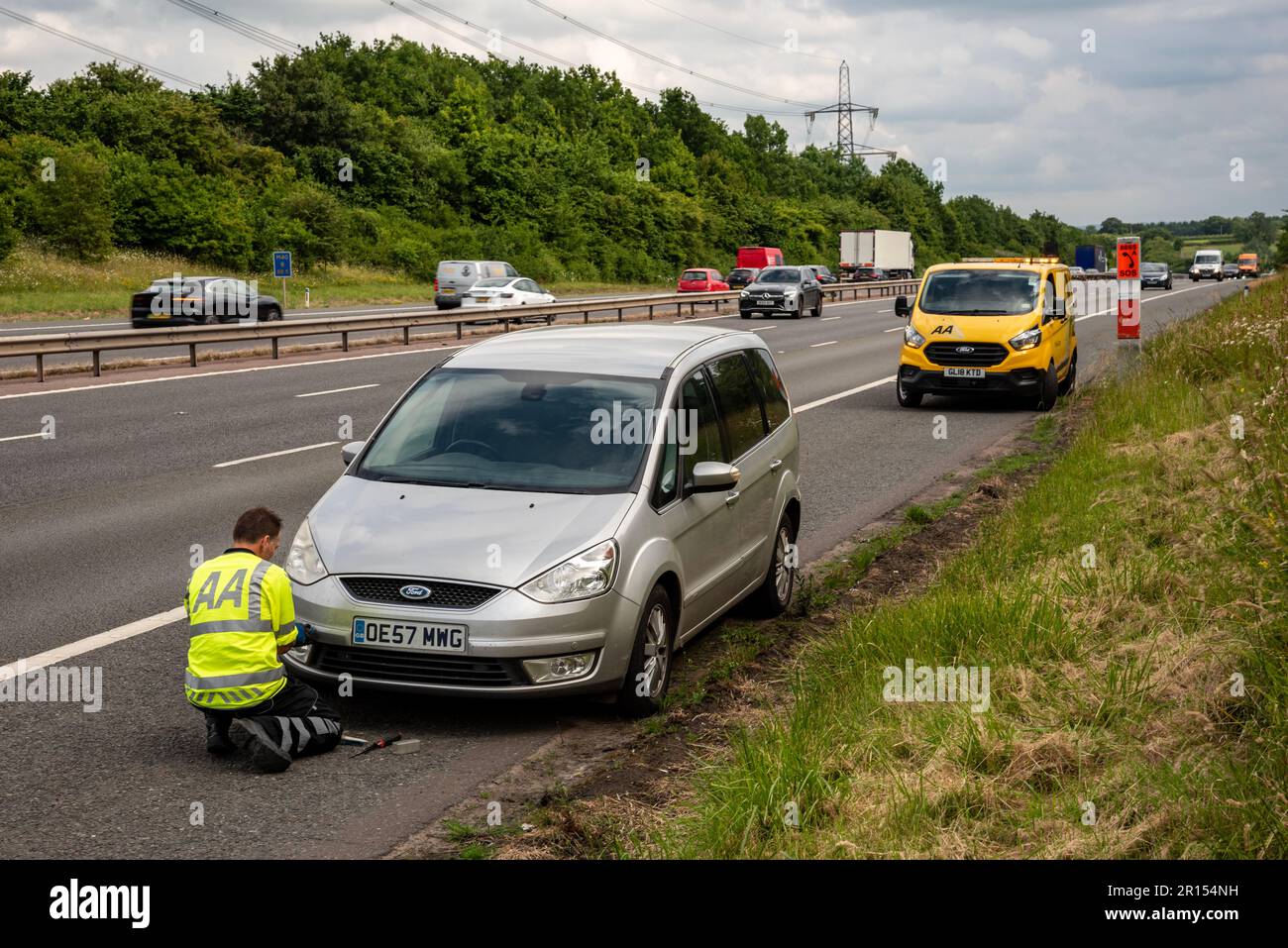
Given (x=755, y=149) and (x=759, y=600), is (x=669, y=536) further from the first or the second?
(x=755, y=149)

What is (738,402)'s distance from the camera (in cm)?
841

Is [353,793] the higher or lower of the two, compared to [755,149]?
lower

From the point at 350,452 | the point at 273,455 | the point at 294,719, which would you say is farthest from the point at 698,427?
the point at 273,455

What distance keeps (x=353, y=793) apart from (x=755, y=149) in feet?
383

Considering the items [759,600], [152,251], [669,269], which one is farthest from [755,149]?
[759,600]

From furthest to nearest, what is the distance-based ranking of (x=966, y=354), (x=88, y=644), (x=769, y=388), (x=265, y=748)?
(x=966, y=354) < (x=769, y=388) < (x=88, y=644) < (x=265, y=748)

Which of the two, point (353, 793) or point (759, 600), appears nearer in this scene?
point (353, 793)

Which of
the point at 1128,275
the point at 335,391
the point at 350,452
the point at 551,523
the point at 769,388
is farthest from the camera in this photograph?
the point at 335,391

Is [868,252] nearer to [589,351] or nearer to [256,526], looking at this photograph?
[589,351]

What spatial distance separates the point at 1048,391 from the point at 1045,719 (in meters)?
14.2

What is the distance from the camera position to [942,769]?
5289 millimetres

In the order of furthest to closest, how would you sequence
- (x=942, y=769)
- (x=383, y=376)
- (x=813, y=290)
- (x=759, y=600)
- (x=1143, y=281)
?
(x=1143, y=281)
(x=813, y=290)
(x=383, y=376)
(x=759, y=600)
(x=942, y=769)

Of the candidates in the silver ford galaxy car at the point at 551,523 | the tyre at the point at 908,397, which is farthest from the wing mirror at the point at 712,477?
the tyre at the point at 908,397

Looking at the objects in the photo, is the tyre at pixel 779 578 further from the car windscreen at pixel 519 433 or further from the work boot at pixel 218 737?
the work boot at pixel 218 737
